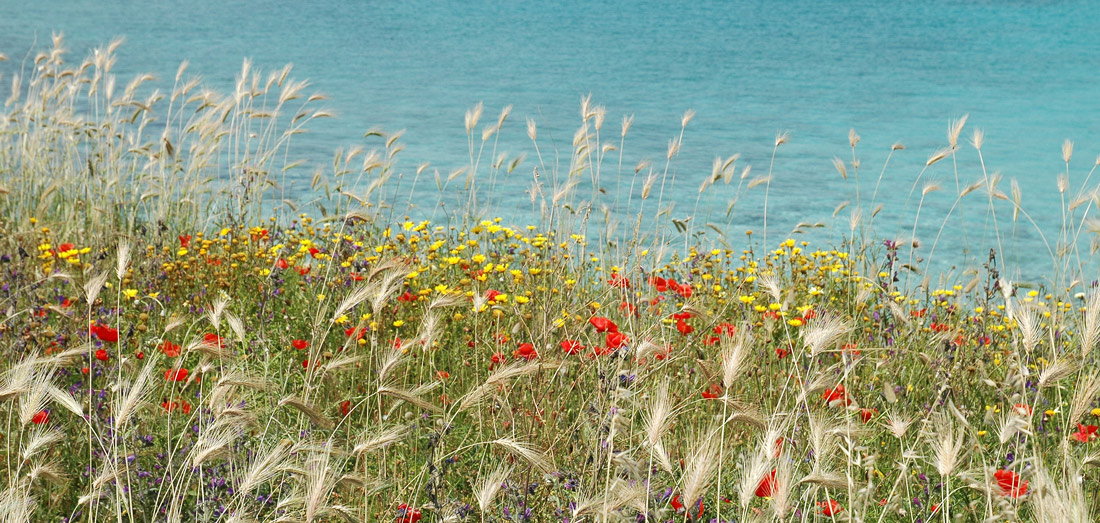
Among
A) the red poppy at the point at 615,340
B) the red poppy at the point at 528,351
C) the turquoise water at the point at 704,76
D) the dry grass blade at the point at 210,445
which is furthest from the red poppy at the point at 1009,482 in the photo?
the turquoise water at the point at 704,76

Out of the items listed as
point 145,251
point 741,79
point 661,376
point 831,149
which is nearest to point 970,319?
point 661,376

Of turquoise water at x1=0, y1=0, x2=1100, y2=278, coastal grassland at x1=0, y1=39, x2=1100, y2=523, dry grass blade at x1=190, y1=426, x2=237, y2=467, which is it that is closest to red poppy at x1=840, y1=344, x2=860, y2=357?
coastal grassland at x1=0, y1=39, x2=1100, y2=523

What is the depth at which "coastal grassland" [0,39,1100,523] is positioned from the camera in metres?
1.60

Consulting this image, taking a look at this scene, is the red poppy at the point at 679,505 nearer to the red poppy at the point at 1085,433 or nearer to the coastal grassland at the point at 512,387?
the coastal grassland at the point at 512,387

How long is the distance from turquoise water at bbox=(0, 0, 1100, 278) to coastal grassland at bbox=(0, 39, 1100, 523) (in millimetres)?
A: 1615

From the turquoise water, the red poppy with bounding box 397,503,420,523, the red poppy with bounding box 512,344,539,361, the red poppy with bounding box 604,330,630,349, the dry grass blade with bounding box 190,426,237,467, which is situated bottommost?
the turquoise water

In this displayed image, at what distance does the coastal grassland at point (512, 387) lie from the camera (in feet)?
5.26

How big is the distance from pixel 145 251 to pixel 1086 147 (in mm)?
9002

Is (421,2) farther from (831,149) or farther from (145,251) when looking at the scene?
(145,251)

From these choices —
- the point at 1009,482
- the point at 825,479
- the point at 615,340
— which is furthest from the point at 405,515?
the point at 1009,482

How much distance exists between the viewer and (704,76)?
15.3 metres

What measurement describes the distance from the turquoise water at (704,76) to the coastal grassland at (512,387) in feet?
5.30

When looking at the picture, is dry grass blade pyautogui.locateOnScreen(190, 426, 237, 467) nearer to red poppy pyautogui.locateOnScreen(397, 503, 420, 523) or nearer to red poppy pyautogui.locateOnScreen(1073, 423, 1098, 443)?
red poppy pyautogui.locateOnScreen(397, 503, 420, 523)

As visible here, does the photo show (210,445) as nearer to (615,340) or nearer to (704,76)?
(615,340)
